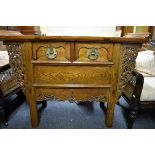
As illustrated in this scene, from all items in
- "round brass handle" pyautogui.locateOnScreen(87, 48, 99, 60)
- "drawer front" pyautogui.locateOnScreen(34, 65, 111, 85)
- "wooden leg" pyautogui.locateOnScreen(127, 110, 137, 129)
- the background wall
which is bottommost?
"wooden leg" pyautogui.locateOnScreen(127, 110, 137, 129)

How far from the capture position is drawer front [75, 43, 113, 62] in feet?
3.97

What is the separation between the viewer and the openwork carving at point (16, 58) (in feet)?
3.99

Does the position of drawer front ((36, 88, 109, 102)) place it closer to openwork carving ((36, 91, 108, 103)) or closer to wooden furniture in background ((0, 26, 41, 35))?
openwork carving ((36, 91, 108, 103))

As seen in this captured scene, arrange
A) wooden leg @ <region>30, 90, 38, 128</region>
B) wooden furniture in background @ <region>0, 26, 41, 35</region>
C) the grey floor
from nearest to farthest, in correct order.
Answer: wooden leg @ <region>30, 90, 38, 128</region>, the grey floor, wooden furniture in background @ <region>0, 26, 41, 35</region>

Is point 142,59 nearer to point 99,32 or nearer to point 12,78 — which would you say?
point 99,32

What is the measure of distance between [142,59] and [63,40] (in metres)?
1.05

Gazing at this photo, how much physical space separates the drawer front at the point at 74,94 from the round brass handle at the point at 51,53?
0.94 feet

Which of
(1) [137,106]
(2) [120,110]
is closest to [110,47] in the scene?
(1) [137,106]

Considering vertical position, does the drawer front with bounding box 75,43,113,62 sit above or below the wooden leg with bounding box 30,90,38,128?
above

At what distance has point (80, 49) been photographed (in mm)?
1220

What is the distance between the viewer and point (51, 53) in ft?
3.99

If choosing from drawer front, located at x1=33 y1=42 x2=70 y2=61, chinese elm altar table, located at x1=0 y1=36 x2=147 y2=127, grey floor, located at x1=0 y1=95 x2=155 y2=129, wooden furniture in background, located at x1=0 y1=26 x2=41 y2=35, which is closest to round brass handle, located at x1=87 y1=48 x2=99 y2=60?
chinese elm altar table, located at x1=0 y1=36 x2=147 y2=127

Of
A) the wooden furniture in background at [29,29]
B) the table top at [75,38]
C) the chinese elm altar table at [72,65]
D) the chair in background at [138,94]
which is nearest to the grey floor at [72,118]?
the chair in background at [138,94]

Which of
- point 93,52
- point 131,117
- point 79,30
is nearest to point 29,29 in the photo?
point 79,30
